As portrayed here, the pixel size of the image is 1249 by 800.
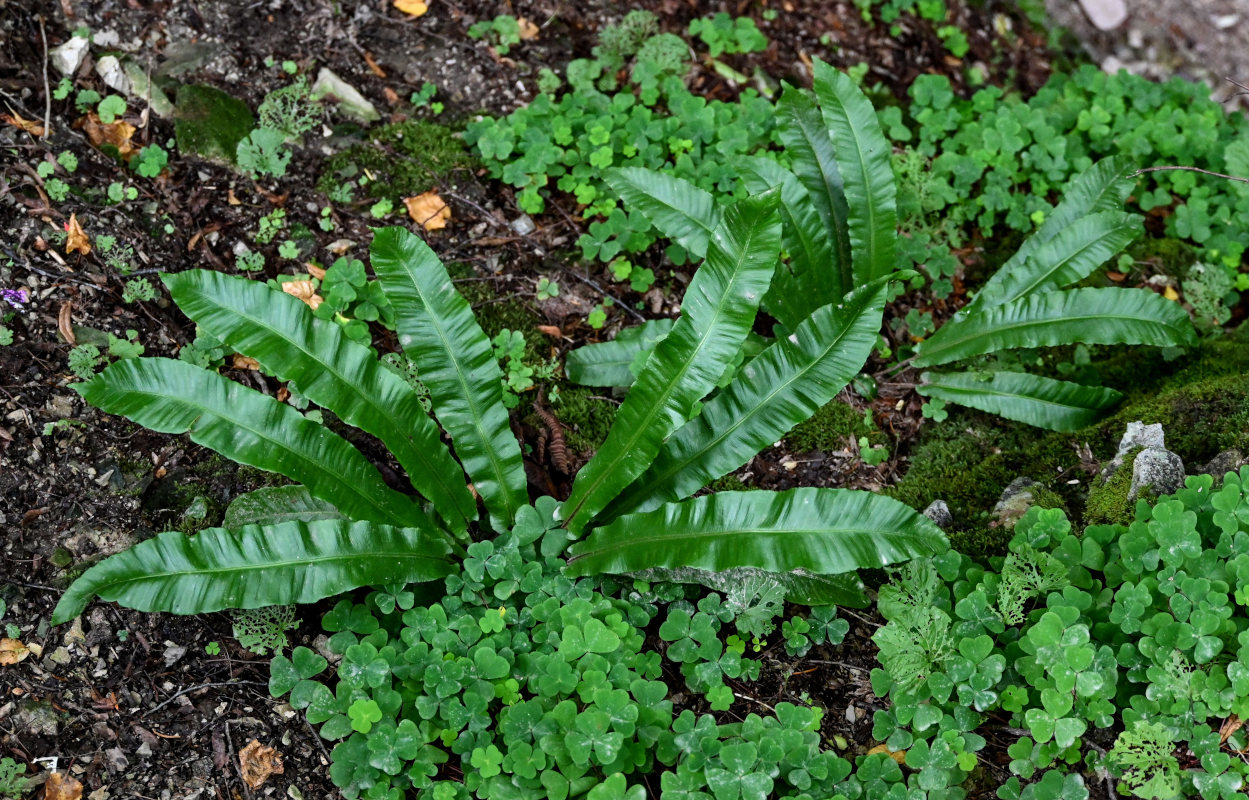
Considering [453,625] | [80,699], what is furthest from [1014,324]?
[80,699]

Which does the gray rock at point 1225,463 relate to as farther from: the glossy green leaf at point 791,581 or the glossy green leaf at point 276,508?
the glossy green leaf at point 276,508

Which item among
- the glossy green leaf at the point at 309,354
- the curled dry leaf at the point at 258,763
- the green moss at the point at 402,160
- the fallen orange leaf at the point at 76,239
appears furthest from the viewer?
the green moss at the point at 402,160

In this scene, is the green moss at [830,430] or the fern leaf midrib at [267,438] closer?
the fern leaf midrib at [267,438]

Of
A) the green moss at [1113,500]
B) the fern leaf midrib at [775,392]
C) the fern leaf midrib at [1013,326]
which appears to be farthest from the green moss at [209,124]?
the green moss at [1113,500]

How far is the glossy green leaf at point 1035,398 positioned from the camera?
3.76 metres

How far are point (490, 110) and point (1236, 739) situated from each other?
388 centimetres

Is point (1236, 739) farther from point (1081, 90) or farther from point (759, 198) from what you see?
point (1081, 90)

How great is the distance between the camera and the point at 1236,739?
8.61 ft

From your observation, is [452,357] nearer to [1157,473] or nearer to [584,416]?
[584,416]

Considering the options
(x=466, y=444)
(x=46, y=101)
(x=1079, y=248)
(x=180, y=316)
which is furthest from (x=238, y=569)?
(x=1079, y=248)

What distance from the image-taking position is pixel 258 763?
2781mm

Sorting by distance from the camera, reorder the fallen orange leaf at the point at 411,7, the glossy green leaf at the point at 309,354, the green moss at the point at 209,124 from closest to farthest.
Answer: the glossy green leaf at the point at 309,354, the green moss at the point at 209,124, the fallen orange leaf at the point at 411,7

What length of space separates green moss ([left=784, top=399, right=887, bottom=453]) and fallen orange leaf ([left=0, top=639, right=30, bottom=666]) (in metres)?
2.79

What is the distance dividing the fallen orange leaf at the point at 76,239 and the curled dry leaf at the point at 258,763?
6.75 ft
